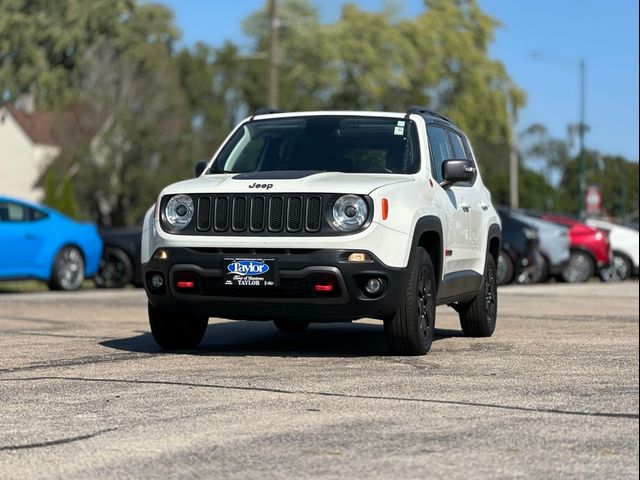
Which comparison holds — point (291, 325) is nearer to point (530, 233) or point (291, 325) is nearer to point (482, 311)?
point (482, 311)

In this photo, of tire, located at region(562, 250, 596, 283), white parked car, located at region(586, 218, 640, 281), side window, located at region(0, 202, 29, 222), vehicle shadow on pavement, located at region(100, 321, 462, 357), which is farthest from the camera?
white parked car, located at region(586, 218, 640, 281)

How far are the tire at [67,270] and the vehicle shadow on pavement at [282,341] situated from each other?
340 inches

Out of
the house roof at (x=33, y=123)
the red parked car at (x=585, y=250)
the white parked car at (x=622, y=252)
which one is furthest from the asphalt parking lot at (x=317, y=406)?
the house roof at (x=33, y=123)

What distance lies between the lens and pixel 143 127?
2243 inches

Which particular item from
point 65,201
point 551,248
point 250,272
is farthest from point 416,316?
point 65,201

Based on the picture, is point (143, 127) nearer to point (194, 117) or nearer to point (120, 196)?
point (120, 196)

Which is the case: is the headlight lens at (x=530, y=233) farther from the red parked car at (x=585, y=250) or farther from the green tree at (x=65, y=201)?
the green tree at (x=65, y=201)

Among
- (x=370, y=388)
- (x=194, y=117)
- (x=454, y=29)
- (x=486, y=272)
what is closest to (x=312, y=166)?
(x=486, y=272)

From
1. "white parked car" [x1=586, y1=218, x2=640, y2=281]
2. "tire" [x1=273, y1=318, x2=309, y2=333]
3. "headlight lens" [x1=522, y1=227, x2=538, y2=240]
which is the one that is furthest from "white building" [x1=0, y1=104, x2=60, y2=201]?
"tire" [x1=273, y1=318, x2=309, y2=333]

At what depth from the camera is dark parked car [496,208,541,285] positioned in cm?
2514

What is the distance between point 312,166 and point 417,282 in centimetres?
143

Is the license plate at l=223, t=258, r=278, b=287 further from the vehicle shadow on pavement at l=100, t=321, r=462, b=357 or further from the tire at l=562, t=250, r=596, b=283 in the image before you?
the tire at l=562, t=250, r=596, b=283

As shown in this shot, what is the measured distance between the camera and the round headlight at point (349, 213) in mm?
9719

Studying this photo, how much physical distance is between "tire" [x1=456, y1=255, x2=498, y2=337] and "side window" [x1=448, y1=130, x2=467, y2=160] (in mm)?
947
